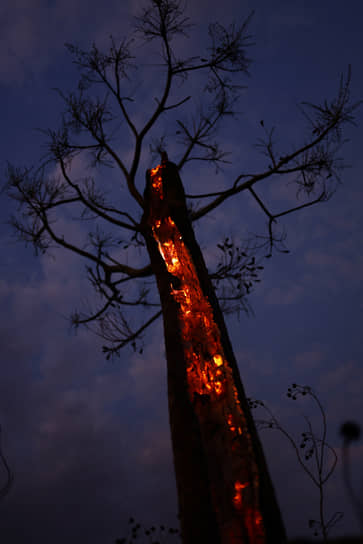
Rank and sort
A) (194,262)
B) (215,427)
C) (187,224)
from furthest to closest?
(187,224), (194,262), (215,427)

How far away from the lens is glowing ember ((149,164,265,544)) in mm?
1841

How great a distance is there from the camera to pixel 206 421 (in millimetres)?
2125

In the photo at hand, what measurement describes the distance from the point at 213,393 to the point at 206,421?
0.17m

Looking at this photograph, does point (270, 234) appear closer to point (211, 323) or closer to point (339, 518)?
point (211, 323)

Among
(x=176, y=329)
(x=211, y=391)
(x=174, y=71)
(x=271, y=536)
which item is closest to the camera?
(x=271, y=536)

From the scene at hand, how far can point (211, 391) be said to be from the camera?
7.34 ft

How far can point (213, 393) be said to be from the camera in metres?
2.22

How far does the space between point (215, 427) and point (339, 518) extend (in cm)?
169

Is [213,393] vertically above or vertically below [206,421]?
above

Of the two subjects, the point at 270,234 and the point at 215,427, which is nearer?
the point at 215,427

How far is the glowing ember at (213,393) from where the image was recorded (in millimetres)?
1841

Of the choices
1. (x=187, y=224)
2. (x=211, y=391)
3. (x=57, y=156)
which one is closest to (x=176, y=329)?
(x=211, y=391)

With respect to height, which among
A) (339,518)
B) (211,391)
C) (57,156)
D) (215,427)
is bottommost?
(339,518)

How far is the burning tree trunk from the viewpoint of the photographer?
5.94 ft
